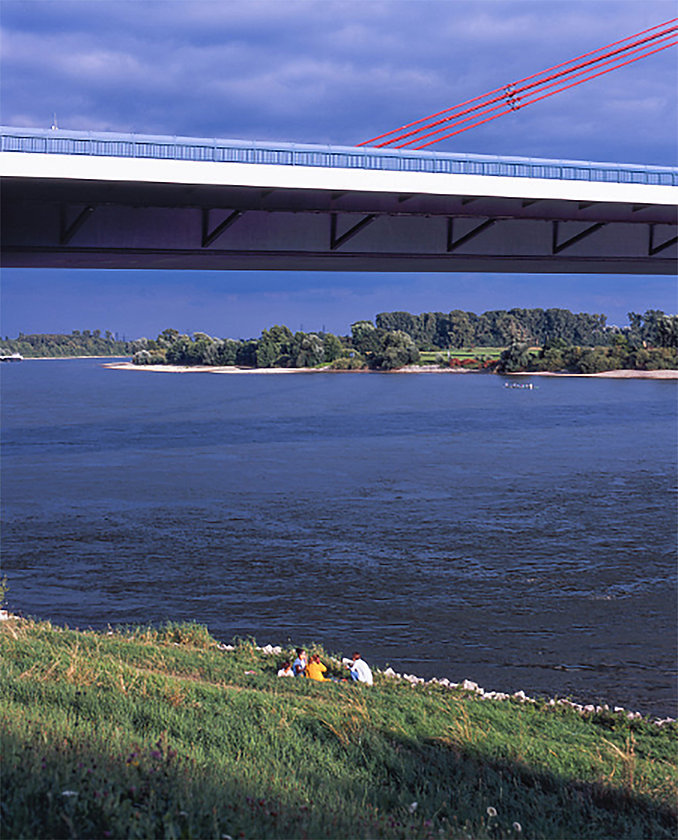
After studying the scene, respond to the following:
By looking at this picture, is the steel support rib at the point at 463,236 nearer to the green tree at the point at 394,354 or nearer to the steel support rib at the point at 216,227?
the steel support rib at the point at 216,227

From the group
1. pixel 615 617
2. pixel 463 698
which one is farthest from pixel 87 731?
pixel 615 617

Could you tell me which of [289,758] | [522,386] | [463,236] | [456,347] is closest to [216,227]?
[463,236]

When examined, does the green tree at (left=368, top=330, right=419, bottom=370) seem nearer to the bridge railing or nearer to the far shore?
the far shore

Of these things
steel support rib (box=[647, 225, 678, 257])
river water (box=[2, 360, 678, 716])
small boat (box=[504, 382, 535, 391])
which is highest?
steel support rib (box=[647, 225, 678, 257])

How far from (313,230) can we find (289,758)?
16.2 m

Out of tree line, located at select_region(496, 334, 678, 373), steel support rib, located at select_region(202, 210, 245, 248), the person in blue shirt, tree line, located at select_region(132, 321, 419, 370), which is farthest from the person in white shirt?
tree line, located at select_region(132, 321, 419, 370)

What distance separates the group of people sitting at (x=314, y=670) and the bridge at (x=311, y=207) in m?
9.80

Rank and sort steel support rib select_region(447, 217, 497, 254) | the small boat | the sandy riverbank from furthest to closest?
the sandy riverbank
the small boat
steel support rib select_region(447, 217, 497, 254)

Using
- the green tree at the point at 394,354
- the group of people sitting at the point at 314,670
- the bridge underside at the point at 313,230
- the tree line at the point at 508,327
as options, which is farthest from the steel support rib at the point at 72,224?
the tree line at the point at 508,327

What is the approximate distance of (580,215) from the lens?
21922 mm

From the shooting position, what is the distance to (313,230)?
2155cm

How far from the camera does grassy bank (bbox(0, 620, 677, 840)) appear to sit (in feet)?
16.5

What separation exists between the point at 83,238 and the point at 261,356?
119 m

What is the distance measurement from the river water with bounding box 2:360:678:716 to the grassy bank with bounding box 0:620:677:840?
3.37 meters
